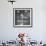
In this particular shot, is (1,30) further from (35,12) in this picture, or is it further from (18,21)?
(35,12)

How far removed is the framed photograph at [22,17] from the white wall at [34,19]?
117 millimetres

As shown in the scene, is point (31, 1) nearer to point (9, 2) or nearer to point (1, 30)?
point (9, 2)

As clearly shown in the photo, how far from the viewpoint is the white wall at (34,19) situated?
5145mm

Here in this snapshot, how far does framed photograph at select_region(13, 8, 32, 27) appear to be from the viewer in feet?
17.0

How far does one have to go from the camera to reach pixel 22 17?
5.23 metres

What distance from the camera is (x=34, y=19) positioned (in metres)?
5.16

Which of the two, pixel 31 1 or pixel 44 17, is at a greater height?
pixel 31 1

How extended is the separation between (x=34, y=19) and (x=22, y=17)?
1.56 feet

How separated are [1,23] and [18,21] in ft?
2.20

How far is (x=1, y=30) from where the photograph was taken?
5.24 meters

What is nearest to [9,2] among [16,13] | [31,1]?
[16,13]

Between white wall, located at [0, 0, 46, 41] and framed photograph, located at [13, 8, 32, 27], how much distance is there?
0.39 feet

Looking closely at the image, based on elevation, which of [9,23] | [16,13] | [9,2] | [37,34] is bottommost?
[37,34]

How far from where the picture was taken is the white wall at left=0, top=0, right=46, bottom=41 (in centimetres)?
514
